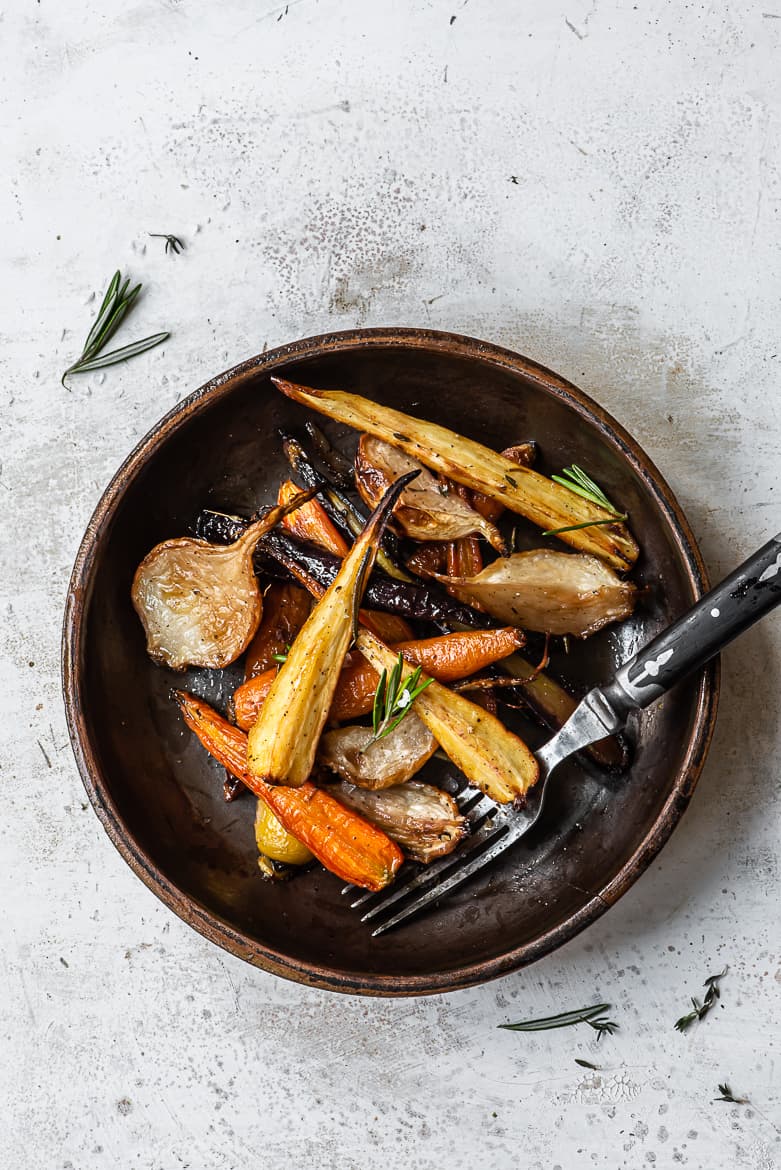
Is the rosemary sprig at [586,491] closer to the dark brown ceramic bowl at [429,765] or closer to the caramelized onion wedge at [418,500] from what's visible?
the dark brown ceramic bowl at [429,765]

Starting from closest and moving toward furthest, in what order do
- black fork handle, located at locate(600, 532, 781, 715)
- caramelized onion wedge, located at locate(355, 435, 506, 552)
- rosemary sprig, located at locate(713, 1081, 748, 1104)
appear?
black fork handle, located at locate(600, 532, 781, 715), caramelized onion wedge, located at locate(355, 435, 506, 552), rosemary sprig, located at locate(713, 1081, 748, 1104)

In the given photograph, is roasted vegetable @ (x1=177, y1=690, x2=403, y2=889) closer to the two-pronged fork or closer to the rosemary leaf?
the two-pronged fork

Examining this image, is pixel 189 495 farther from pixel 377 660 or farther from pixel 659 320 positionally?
pixel 659 320

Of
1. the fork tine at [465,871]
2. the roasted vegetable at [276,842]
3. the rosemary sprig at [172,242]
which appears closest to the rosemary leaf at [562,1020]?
the fork tine at [465,871]

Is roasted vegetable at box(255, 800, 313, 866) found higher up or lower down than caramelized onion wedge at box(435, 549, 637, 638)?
lower down

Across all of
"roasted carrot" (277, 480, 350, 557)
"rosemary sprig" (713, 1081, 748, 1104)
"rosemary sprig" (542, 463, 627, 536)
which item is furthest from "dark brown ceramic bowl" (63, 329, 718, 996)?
"rosemary sprig" (713, 1081, 748, 1104)

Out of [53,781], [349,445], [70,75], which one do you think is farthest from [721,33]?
[53,781]
